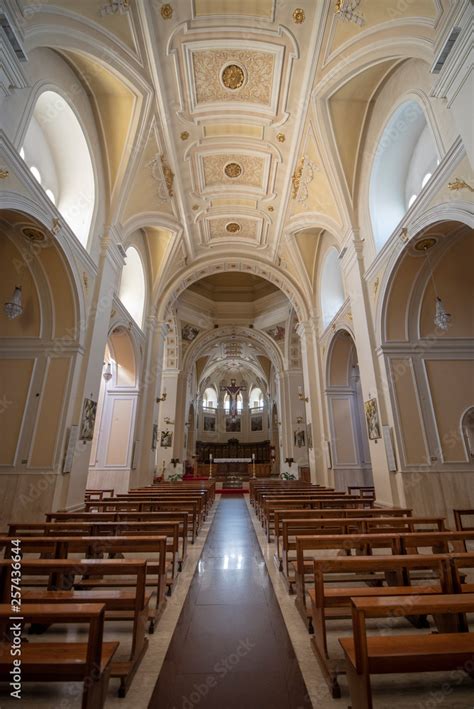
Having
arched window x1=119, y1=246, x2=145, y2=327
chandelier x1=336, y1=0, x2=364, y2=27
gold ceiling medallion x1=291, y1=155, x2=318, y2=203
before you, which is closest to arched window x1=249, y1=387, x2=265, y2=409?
arched window x1=119, y1=246, x2=145, y2=327

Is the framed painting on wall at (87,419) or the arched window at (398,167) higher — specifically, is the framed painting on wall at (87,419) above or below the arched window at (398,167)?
below

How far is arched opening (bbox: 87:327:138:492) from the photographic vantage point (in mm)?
10109

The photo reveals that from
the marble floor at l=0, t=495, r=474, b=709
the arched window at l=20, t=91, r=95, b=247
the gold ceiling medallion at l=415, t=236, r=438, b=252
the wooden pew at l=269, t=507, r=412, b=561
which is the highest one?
the arched window at l=20, t=91, r=95, b=247

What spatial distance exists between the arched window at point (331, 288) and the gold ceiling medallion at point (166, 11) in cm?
759

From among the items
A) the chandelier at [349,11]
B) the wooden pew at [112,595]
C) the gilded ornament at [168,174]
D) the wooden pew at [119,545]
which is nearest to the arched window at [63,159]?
the gilded ornament at [168,174]

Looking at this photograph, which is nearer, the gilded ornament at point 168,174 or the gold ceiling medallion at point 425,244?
the gold ceiling medallion at point 425,244

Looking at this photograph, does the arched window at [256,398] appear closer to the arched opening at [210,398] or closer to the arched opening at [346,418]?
the arched opening at [210,398]

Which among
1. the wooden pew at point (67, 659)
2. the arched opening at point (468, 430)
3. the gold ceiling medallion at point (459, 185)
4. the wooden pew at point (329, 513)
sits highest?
the gold ceiling medallion at point (459, 185)

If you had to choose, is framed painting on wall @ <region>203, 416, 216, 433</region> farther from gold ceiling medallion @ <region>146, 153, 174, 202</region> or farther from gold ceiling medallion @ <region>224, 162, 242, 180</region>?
gold ceiling medallion @ <region>224, 162, 242, 180</region>

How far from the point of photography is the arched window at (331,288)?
1194 centimetres

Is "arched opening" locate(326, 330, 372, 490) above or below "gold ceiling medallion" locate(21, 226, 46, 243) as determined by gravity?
below

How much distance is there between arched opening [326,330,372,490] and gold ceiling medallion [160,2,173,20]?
847 centimetres

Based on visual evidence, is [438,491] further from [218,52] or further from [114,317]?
[218,52]

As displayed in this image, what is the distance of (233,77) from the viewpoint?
7.56 m
